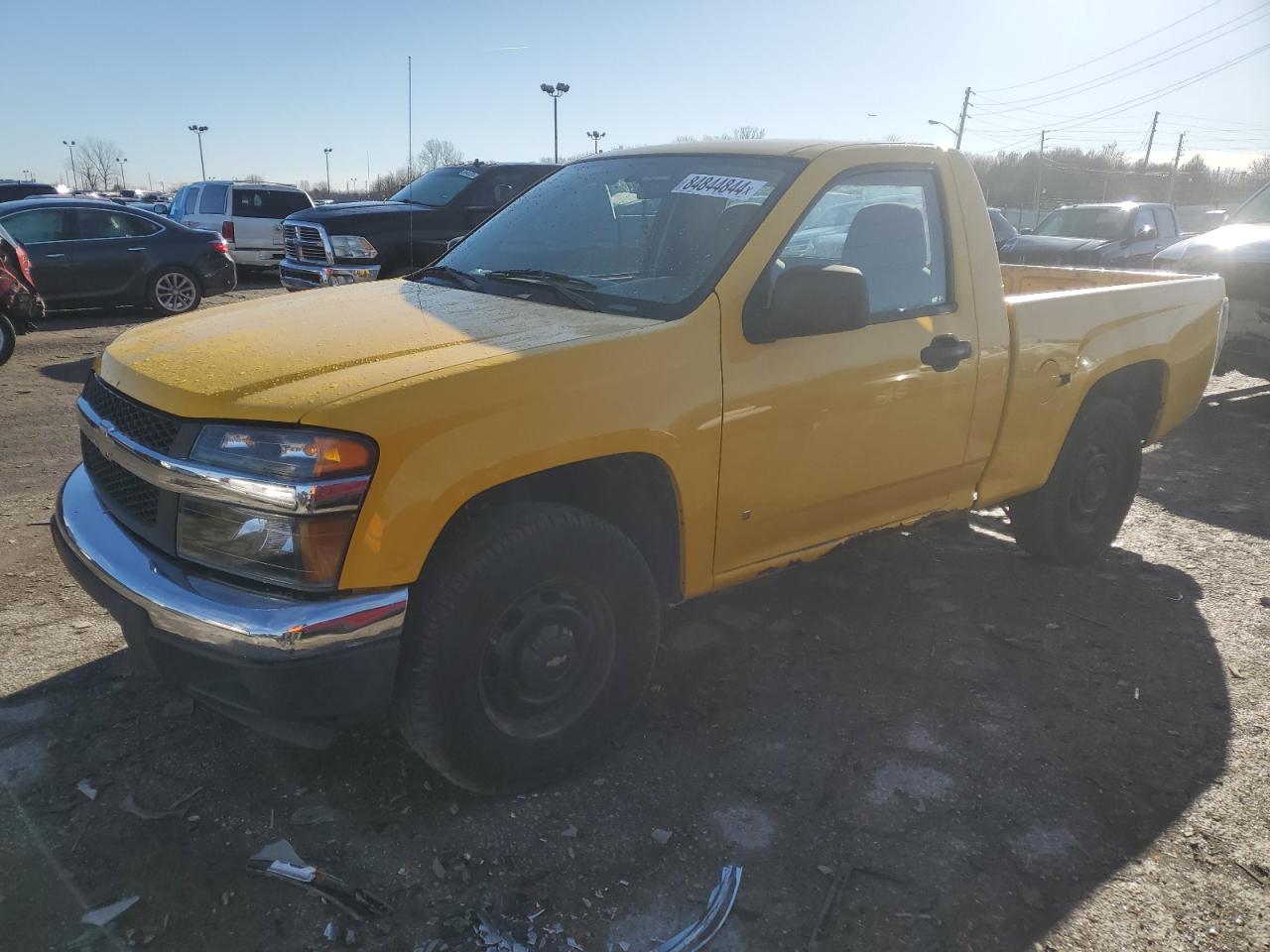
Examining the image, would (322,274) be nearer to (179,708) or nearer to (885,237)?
(179,708)

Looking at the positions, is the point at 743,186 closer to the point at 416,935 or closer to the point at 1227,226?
the point at 416,935

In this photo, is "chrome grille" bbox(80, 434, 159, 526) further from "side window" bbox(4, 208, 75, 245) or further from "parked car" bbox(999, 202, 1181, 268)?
"parked car" bbox(999, 202, 1181, 268)

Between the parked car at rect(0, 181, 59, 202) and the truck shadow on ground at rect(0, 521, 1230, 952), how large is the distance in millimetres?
20007

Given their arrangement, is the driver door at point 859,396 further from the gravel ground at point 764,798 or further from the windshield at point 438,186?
the windshield at point 438,186

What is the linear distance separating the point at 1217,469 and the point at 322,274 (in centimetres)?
804

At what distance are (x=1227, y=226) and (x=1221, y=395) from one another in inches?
66.9

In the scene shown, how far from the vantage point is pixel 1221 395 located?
30.2 ft

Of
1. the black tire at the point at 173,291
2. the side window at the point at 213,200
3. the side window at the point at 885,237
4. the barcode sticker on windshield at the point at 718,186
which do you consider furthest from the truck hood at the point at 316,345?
the side window at the point at 213,200

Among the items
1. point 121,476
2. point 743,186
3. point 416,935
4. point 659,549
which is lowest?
point 416,935

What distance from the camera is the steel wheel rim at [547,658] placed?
267 centimetres

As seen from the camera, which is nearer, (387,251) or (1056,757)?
(1056,757)

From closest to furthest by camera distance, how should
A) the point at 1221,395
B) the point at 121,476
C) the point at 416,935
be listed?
1. the point at 416,935
2. the point at 121,476
3. the point at 1221,395

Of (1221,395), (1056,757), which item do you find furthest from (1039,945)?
(1221,395)

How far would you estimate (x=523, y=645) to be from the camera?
106 inches
